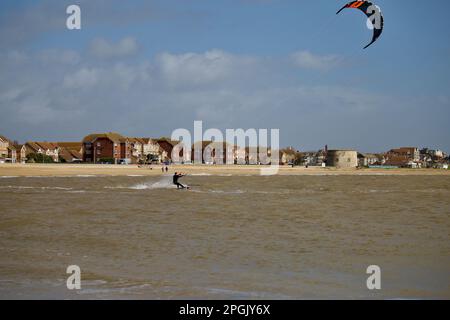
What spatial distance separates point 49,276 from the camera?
346 inches

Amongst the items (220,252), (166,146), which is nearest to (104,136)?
(166,146)

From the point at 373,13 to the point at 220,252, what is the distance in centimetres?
1901

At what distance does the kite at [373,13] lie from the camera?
26625 millimetres

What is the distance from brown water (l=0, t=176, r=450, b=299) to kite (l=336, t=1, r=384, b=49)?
9963mm

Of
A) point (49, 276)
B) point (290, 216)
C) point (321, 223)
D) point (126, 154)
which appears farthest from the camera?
point (126, 154)

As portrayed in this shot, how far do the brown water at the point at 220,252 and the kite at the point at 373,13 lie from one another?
9963 millimetres

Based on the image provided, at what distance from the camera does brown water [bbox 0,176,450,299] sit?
8.19m

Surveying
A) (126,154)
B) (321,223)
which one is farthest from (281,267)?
(126,154)

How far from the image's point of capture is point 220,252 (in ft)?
37.3
